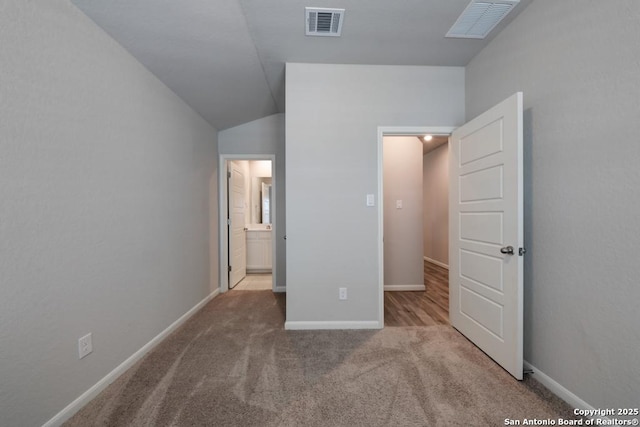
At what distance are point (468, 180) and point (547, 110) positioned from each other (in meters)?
0.71

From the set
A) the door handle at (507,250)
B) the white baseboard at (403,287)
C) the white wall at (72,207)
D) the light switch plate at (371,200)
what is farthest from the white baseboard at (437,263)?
the white wall at (72,207)

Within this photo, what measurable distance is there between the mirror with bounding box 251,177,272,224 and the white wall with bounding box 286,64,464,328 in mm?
3018

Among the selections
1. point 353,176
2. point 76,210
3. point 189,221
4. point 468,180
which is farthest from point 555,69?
point 189,221

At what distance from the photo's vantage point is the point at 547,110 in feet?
5.40

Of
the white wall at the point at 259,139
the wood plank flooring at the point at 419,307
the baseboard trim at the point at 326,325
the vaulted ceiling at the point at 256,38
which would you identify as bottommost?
the wood plank flooring at the point at 419,307

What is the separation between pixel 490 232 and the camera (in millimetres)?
1944

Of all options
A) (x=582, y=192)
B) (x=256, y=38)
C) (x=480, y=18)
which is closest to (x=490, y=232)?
(x=582, y=192)

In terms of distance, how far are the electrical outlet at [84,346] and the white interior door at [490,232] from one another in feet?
9.02

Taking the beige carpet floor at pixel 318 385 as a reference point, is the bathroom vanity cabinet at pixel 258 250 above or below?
above

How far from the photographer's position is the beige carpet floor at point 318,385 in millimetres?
1420

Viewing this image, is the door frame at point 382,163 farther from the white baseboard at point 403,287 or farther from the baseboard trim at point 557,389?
the white baseboard at point 403,287

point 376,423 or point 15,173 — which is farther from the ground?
point 15,173

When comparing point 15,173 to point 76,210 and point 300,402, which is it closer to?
point 76,210

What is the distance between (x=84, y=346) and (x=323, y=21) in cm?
271
